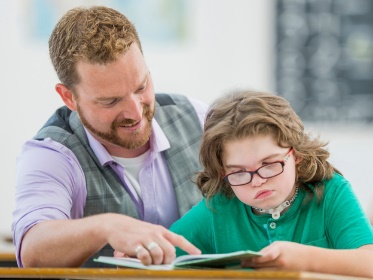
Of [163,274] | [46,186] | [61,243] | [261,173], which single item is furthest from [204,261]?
Result: [46,186]

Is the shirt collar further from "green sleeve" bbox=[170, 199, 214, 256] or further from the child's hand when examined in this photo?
the child's hand

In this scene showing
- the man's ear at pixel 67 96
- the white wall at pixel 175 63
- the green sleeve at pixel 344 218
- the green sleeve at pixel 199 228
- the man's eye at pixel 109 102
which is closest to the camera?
the green sleeve at pixel 344 218

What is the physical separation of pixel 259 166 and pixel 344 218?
0.19 meters

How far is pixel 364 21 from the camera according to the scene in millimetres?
4352

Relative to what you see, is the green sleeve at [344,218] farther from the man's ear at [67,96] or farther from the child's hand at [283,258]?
the man's ear at [67,96]

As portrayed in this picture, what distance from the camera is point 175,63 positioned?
4.29m

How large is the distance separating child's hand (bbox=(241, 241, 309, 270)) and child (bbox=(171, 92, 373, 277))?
→ 0.09 meters

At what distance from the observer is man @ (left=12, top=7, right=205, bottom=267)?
1729 millimetres

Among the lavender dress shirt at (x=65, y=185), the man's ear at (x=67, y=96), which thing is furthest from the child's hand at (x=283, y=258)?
the man's ear at (x=67, y=96)

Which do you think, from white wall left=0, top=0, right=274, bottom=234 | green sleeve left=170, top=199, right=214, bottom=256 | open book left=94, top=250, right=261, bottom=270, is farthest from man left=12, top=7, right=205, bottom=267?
white wall left=0, top=0, right=274, bottom=234

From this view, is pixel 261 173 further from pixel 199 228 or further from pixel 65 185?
pixel 65 185

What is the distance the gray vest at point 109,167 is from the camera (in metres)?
1.92

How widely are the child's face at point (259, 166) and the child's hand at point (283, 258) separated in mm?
196

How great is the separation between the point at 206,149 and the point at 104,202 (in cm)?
41
